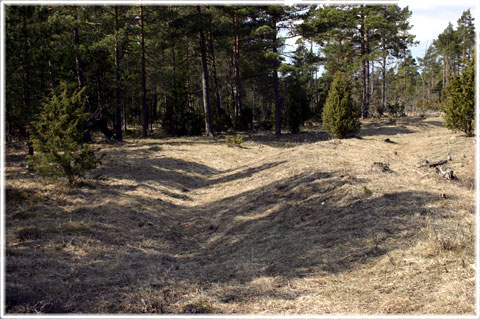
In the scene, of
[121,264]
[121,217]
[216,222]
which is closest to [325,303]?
[121,264]

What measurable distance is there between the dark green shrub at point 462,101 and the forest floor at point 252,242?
194 inches

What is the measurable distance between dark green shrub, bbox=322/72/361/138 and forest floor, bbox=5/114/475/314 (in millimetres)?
6720

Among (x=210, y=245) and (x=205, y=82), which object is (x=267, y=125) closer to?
(x=205, y=82)

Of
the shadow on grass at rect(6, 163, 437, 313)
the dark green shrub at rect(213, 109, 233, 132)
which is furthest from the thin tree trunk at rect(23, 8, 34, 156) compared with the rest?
the dark green shrub at rect(213, 109, 233, 132)

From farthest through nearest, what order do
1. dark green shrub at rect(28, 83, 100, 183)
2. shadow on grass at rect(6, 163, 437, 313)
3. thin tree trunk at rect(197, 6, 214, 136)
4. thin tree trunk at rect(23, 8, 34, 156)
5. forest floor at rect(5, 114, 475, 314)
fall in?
thin tree trunk at rect(197, 6, 214, 136) < thin tree trunk at rect(23, 8, 34, 156) < dark green shrub at rect(28, 83, 100, 183) < shadow on grass at rect(6, 163, 437, 313) < forest floor at rect(5, 114, 475, 314)

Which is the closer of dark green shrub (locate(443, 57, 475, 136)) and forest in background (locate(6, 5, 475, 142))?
forest in background (locate(6, 5, 475, 142))

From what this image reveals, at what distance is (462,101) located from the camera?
16250mm

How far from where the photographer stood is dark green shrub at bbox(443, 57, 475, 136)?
15930 millimetres

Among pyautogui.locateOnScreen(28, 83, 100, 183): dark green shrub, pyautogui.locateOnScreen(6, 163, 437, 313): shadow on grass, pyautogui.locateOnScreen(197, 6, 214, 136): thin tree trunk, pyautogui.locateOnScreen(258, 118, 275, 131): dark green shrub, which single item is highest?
pyautogui.locateOnScreen(197, 6, 214, 136): thin tree trunk

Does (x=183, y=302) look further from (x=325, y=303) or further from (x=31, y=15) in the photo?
(x=31, y=15)

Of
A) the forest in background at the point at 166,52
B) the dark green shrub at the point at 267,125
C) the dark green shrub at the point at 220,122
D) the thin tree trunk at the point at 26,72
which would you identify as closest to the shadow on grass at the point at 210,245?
the forest in background at the point at 166,52

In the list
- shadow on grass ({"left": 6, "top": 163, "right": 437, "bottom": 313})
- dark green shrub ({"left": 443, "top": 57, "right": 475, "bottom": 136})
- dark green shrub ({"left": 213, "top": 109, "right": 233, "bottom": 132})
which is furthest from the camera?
dark green shrub ({"left": 213, "top": 109, "right": 233, "bottom": 132})

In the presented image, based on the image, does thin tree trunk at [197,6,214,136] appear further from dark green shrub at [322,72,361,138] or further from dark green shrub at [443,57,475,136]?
dark green shrub at [443,57,475,136]

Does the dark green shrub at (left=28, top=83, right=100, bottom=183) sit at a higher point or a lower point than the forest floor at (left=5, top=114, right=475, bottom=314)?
higher
